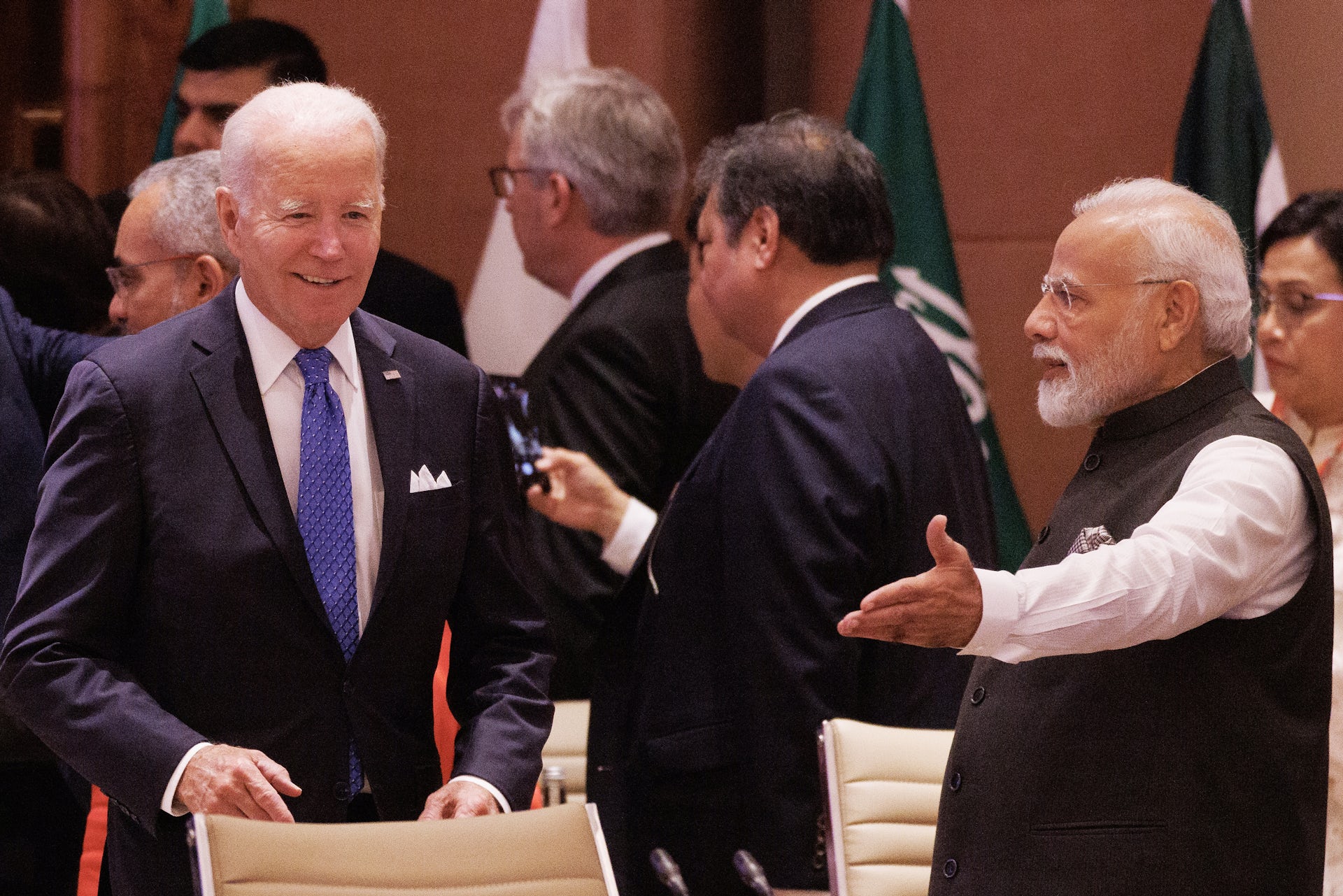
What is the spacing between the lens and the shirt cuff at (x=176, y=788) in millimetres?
1991

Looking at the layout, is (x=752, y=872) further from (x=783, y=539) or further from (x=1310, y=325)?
(x=1310, y=325)

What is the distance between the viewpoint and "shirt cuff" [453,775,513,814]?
2.21m

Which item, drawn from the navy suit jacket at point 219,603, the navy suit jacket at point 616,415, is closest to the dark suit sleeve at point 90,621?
the navy suit jacket at point 219,603

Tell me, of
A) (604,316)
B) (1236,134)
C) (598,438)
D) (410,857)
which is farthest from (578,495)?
(1236,134)

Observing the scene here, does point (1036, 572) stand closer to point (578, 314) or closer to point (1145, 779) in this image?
point (1145, 779)

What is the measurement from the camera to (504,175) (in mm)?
4422

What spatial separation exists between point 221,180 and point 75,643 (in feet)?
2.12

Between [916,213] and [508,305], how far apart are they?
1.23 metres

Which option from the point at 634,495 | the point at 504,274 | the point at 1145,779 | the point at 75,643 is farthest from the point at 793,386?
the point at 504,274

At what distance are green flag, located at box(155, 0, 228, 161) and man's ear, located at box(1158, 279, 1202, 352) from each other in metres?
3.19

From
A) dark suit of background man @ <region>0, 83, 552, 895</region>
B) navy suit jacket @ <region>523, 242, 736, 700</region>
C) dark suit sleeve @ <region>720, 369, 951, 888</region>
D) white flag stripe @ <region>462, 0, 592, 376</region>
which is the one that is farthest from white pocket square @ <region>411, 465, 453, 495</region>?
white flag stripe @ <region>462, 0, 592, 376</region>

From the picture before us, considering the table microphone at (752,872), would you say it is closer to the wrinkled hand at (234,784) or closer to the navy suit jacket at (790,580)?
the navy suit jacket at (790,580)

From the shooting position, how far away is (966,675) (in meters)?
3.14

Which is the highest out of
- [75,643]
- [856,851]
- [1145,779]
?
[75,643]
